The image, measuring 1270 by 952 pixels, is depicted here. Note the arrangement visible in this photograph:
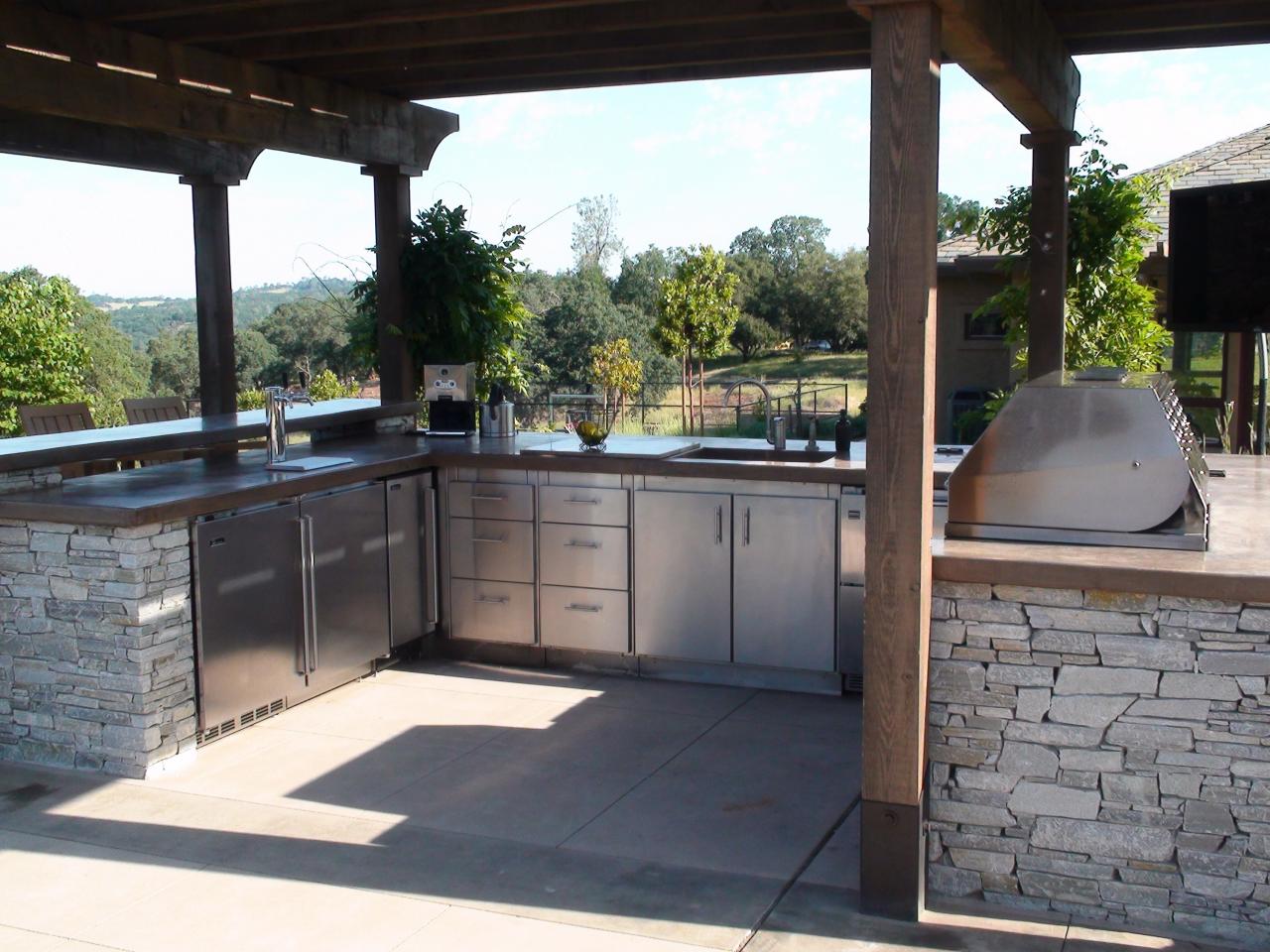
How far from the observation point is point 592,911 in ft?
10.8

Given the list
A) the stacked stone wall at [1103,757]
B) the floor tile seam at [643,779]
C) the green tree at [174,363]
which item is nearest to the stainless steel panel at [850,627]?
the floor tile seam at [643,779]

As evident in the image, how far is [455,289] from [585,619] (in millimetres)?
2744

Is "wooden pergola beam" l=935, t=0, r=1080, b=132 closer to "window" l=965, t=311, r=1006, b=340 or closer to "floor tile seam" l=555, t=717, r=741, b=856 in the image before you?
"floor tile seam" l=555, t=717, r=741, b=856

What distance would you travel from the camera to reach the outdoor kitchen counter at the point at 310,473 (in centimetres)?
420

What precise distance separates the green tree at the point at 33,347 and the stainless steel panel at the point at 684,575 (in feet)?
44.4

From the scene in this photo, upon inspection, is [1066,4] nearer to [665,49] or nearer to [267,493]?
[665,49]

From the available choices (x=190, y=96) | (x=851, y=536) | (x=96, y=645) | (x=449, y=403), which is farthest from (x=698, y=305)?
(x=96, y=645)

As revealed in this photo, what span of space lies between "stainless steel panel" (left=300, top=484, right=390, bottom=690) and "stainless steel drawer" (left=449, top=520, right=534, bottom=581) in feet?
1.42

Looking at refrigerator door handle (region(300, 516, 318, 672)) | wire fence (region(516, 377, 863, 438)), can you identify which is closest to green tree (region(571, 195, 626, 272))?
wire fence (region(516, 377, 863, 438))

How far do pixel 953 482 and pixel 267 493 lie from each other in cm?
258

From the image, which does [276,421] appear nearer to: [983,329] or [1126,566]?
[1126,566]

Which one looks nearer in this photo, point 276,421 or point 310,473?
point 310,473

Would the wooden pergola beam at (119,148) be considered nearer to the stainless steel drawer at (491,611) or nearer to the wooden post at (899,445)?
the stainless steel drawer at (491,611)

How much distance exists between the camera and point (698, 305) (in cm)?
1908
